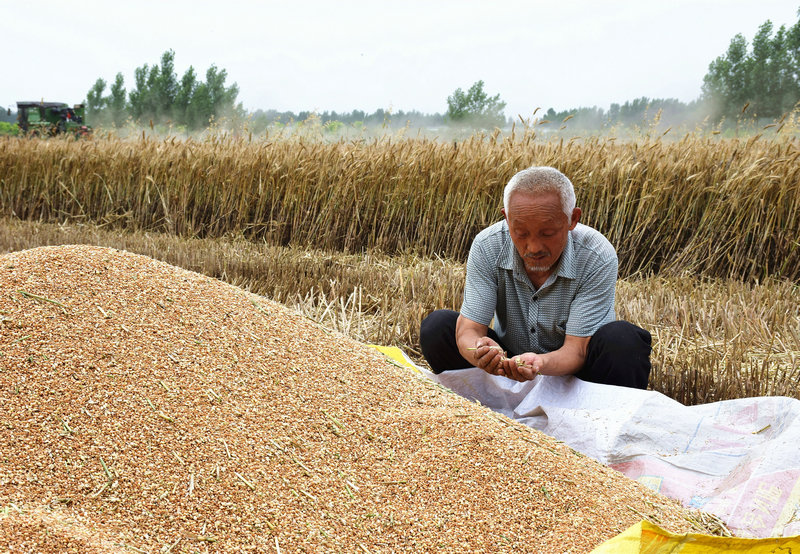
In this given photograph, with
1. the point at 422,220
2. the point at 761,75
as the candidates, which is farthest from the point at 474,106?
the point at 422,220

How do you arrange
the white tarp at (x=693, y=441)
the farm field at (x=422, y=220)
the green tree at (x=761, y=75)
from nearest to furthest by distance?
1. the white tarp at (x=693, y=441)
2. the farm field at (x=422, y=220)
3. the green tree at (x=761, y=75)

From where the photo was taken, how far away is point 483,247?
2279 mm

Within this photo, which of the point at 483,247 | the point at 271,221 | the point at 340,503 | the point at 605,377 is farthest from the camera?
the point at 271,221

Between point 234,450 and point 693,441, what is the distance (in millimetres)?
1266

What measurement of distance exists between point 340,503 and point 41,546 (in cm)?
56

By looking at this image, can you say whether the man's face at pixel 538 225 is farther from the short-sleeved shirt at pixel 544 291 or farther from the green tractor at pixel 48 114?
the green tractor at pixel 48 114

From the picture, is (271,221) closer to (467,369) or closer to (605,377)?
(467,369)

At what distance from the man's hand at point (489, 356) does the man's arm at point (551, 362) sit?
2 cm

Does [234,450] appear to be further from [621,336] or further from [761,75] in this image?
[761,75]

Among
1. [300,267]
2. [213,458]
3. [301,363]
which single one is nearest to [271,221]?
[300,267]

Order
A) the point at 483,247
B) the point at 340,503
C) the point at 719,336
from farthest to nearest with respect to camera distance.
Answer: the point at 719,336
the point at 483,247
the point at 340,503

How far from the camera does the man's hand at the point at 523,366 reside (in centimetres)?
194

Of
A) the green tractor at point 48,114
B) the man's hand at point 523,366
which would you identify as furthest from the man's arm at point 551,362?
the green tractor at point 48,114

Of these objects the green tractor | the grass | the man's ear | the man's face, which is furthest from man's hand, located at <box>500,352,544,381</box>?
the green tractor
